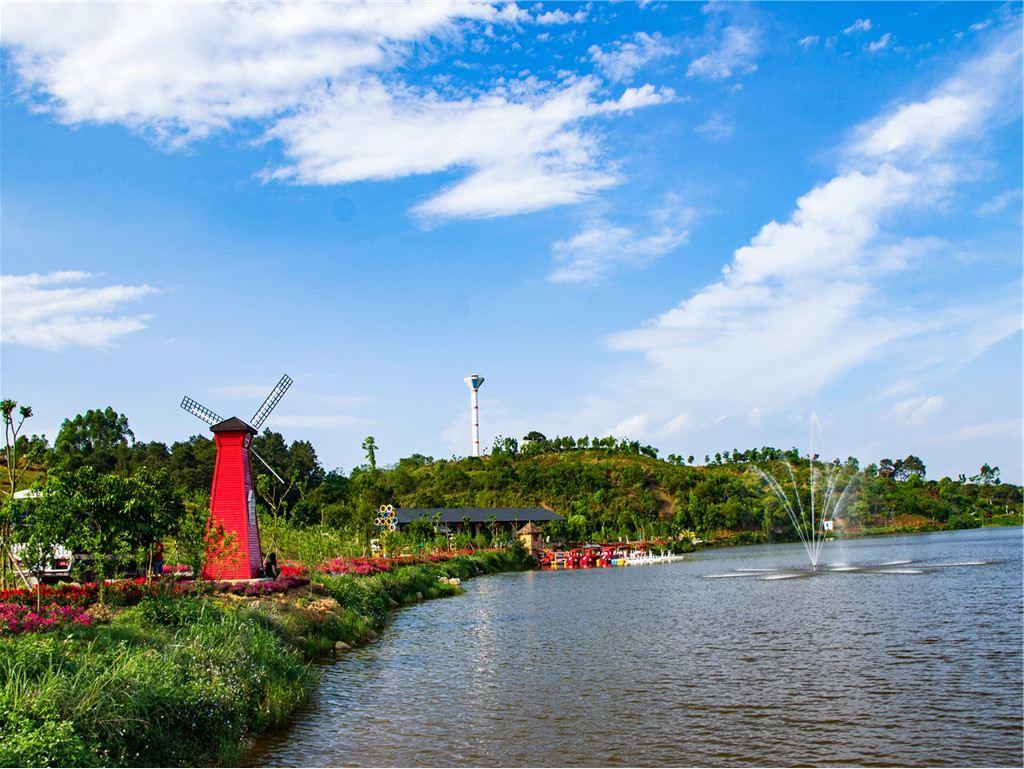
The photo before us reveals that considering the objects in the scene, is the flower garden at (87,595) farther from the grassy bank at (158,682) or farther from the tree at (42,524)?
the tree at (42,524)

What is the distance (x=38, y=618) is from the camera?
18.8m

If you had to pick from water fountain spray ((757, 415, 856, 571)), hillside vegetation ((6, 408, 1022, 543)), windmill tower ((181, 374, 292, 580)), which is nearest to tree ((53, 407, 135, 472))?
hillside vegetation ((6, 408, 1022, 543))

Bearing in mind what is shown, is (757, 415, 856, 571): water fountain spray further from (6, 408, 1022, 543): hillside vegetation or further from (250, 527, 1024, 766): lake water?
(250, 527, 1024, 766): lake water

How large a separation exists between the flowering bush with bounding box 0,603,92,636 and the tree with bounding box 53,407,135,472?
80.2 m

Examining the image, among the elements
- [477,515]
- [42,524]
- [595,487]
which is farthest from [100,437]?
[42,524]

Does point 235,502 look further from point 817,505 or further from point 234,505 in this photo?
point 817,505

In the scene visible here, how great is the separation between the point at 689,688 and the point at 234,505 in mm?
23075

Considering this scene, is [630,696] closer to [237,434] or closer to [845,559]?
[237,434]

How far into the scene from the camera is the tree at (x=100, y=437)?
320 ft

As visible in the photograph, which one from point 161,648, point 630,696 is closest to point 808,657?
point 630,696

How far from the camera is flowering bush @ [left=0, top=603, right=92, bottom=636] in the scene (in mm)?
18094

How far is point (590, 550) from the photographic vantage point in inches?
3952

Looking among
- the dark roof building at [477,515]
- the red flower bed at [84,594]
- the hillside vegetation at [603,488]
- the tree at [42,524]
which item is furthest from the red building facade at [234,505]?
the dark roof building at [477,515]

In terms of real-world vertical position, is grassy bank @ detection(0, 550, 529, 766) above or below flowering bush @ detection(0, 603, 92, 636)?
below
